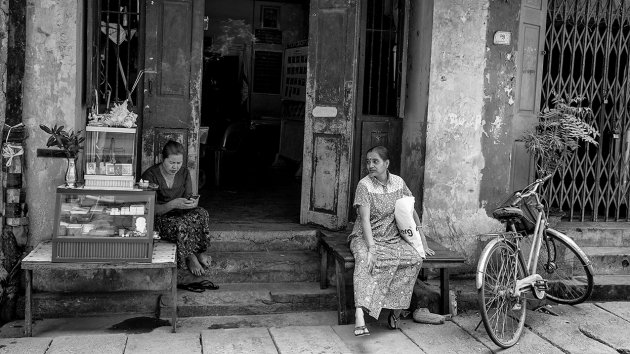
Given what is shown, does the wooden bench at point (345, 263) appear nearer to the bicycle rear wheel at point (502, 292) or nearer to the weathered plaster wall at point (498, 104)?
the bicycle rear wheel at point (502, 292)

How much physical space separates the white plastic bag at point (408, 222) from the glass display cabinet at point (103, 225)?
2.03 metres

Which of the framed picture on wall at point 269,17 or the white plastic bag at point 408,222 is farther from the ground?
the framed picture on wall at point 269,17

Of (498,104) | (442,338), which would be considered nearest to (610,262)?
(498,104)

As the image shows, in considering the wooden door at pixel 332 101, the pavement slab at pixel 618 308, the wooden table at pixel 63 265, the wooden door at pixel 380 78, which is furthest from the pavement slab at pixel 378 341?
the pavement slab at pixel 618 308

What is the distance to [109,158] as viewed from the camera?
5.50 metres

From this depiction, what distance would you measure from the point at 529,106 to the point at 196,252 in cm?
368

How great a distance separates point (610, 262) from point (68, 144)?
17.9ft

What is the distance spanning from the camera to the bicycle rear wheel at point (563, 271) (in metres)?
6.32

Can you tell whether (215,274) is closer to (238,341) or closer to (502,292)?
(238,341)

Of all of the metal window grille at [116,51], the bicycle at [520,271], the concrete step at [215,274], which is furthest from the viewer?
the metal window grille at [116,51]

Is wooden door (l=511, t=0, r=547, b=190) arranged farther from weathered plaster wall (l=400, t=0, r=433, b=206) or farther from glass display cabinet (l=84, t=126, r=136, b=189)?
glass display cabinet (l=84, t=126, r=136, b=189)

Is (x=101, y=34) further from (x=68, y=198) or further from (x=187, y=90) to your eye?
(x=68, y=198)

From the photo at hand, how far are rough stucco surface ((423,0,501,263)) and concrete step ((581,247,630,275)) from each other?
4.41 ft

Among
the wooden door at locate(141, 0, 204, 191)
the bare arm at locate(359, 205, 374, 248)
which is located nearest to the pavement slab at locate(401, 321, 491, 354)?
the bare arm at locate(359, 205, 374, 248)
